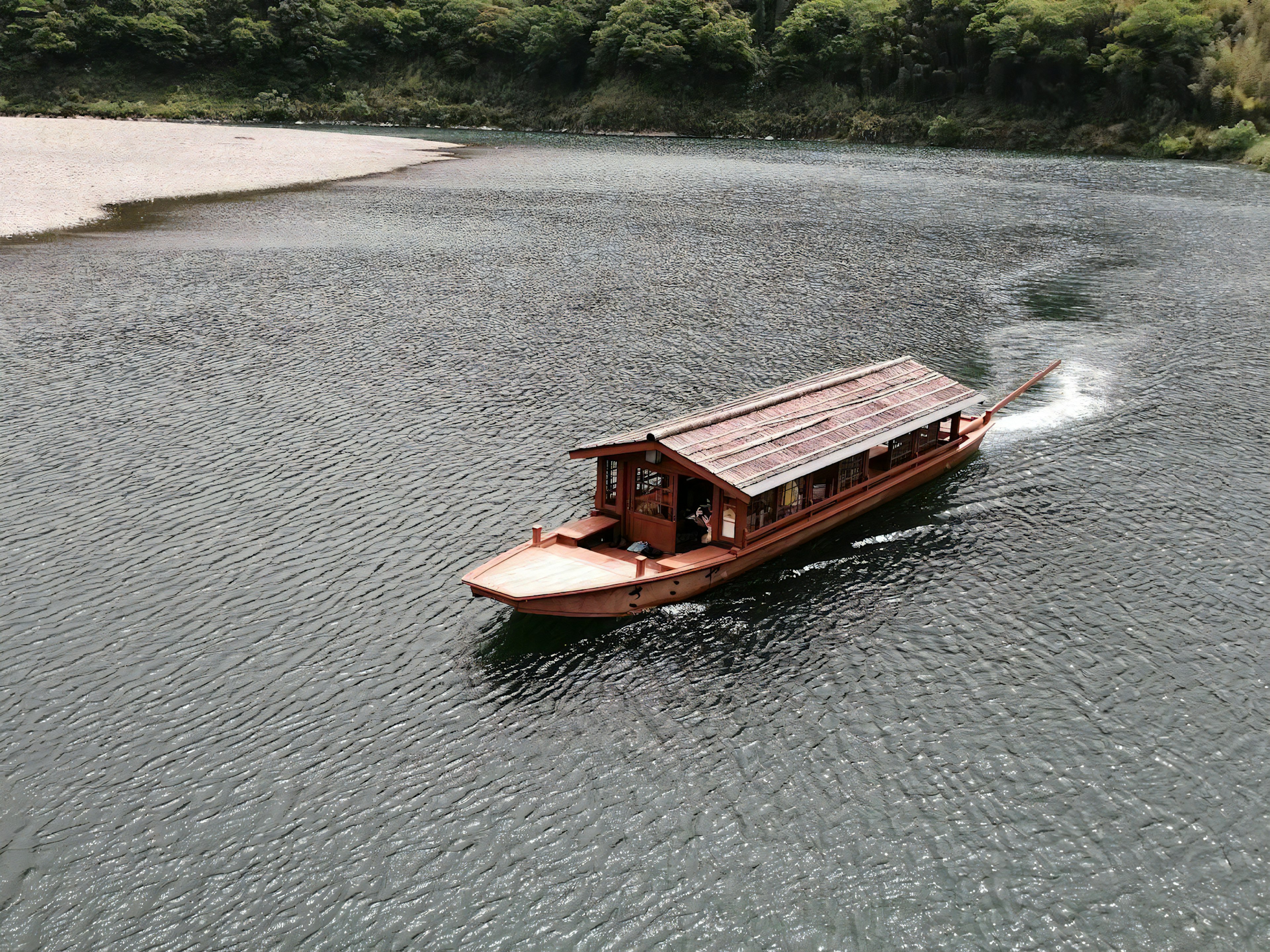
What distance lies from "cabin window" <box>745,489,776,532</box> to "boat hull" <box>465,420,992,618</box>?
0.56 m

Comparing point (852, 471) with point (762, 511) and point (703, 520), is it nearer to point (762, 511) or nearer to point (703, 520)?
point (762, 511)

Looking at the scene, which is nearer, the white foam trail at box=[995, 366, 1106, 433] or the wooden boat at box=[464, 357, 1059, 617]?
the wooden boat at box=[464, 357, 1059, 617]

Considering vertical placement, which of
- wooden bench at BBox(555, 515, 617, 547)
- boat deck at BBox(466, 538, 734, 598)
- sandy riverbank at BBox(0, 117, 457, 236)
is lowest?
boat deck at BBox(466, 538, 734, 598)

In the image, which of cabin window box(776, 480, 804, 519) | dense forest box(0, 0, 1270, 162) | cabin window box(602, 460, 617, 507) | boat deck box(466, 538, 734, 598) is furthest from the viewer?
dense forest box(0, 0, 1270, 162)

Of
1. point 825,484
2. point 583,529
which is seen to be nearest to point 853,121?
point 825,484

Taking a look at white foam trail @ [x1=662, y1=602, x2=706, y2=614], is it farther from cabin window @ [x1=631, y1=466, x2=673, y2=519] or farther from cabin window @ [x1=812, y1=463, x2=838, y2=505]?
cabin window @ [x1=812, y1=463, x2=838, y2=505]

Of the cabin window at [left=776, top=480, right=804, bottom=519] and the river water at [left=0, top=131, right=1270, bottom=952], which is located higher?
the cabin window at [left=776, top=480, right=804, bottom=519]

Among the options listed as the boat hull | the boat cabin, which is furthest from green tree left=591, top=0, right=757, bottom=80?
the boat hull

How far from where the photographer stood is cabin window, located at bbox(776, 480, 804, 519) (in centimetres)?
4022

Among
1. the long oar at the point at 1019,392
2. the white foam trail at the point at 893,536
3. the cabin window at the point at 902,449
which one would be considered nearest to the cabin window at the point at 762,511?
the white foam trail at the point at 893,536

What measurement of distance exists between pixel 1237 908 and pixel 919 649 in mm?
11635

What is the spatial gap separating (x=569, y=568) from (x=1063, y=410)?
107ft

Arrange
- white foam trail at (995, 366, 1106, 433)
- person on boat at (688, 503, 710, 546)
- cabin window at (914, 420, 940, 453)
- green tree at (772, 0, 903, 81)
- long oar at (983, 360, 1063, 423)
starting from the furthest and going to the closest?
1. green tree at (772, 0, 903, 81)
2. white foam trail at (995, 366, 1106, 433)
3. long oar at (983, 360, 1063, 423)
4. cabin window at (914, 420, 940, 453)
5. person on boat at (688, 503, 710, 546)

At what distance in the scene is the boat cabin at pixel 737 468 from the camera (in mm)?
38344
